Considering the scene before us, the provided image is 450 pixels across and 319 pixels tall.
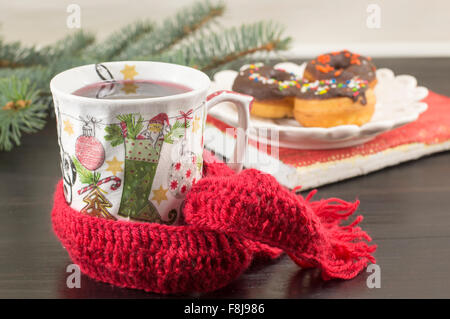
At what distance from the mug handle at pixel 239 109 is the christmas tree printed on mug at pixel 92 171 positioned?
0.11 m

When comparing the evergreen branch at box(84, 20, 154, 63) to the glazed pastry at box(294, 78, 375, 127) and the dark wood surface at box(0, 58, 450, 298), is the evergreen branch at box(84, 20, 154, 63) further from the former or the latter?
the glazed pastry at box(294, 78, 375, 127)

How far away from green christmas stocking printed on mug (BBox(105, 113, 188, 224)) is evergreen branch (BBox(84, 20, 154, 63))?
0.64m

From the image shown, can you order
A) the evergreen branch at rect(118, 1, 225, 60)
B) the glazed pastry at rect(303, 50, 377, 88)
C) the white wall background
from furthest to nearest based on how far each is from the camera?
the white wall background → the evergreen branch at rect(118, 1, 225, 60) → the glazed pastry at rect(303, 50, 377, 88)

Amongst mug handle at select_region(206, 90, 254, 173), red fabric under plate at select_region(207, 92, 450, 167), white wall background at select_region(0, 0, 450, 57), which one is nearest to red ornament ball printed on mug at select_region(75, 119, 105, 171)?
mug handle at select_region(206, 90, 254, 173)

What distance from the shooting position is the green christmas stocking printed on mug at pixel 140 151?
456mm

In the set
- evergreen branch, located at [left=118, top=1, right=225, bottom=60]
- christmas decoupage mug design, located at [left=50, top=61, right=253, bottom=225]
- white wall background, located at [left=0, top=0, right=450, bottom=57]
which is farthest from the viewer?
white wall background, located at [left=0, top=0, right=450, bottom=57]

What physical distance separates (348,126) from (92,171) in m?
0.39

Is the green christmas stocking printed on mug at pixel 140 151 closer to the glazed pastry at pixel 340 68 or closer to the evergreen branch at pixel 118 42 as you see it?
the glazed pastry at pixel 340 68

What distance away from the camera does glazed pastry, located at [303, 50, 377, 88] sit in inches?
35.6

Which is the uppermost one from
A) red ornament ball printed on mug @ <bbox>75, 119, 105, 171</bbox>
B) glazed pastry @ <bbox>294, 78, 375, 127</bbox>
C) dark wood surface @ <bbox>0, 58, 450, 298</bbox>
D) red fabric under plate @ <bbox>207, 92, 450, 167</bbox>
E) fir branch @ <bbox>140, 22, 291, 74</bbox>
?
red ornament ball printed on mug @ <bbox>75, 119, 105, 171</bbox>

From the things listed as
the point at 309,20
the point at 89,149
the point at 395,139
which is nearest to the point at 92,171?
the point at 89,149
